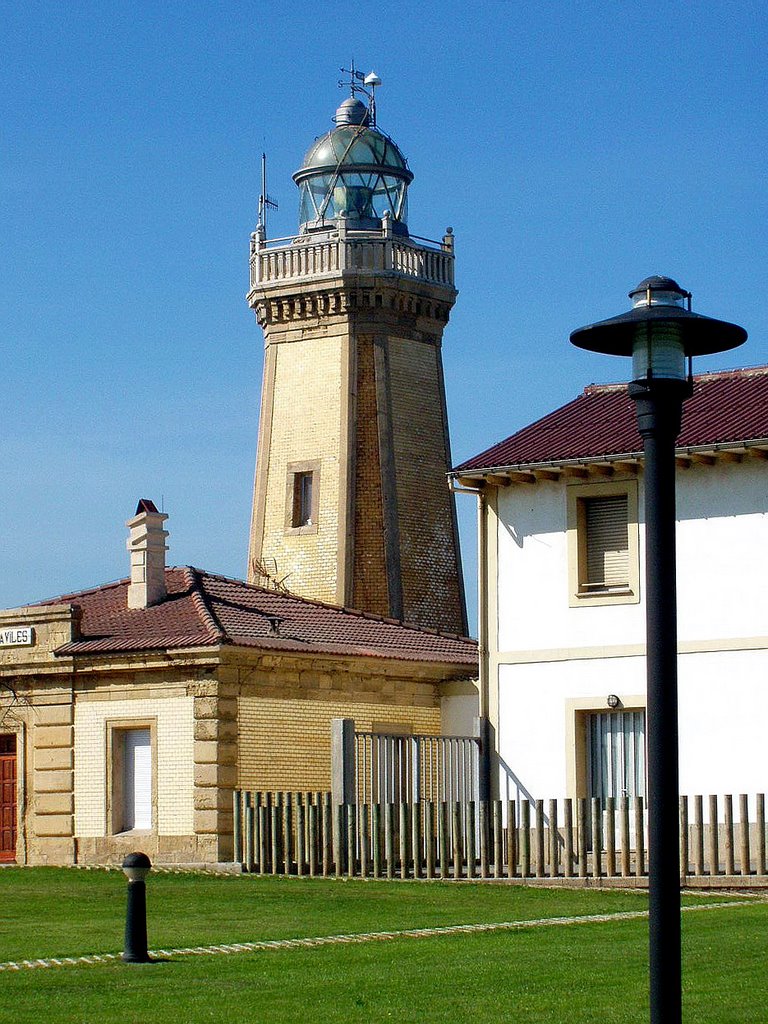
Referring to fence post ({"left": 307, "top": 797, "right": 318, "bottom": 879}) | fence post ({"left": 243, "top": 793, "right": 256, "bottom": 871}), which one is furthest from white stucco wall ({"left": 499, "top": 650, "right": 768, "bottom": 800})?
fence post ({"left": 243, "top": 793, "right": 256, "bottom": 871})

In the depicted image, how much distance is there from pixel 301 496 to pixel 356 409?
7.68 ft

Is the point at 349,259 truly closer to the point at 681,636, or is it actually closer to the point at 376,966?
the point at 681,636

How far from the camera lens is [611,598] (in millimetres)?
27766

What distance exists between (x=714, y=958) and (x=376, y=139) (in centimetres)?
3413

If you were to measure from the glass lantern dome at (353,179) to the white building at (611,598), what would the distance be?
16486 millimetres

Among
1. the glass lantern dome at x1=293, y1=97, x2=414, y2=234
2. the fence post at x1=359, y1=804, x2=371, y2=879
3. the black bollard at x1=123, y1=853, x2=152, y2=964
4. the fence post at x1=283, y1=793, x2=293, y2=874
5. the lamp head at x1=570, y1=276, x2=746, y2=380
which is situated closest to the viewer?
the lamp head at x1=570, y1=276, x2=746, y2=380

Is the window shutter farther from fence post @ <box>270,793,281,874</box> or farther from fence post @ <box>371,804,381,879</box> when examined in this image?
fence post @ <box>371,804,381,879</box>

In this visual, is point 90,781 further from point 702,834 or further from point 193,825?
point 702,834

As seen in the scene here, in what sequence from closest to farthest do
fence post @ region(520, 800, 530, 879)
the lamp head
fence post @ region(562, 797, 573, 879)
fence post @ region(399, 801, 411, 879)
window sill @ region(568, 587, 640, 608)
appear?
the lamp head
fence post @ region(562, 797, 573, 879)
fence post @ region(520, 800, 530, 879)
fence post @ region(399, 801, 411, 879)
window sill @ region(568, 587, 640, 608)

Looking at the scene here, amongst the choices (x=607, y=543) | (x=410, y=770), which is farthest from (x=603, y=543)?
(x=410, y=770)

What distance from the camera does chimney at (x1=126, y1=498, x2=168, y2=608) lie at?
108 feet

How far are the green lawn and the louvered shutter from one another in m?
7.13

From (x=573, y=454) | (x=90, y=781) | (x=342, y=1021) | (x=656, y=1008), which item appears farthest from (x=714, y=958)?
(x=90, y=781)

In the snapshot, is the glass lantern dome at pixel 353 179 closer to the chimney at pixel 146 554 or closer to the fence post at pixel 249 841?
the chimney at pixel 146 554
